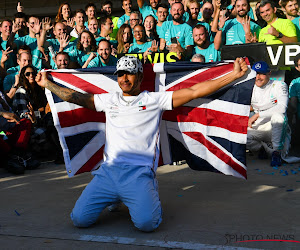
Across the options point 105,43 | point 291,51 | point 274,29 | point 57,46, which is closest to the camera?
point 291,51

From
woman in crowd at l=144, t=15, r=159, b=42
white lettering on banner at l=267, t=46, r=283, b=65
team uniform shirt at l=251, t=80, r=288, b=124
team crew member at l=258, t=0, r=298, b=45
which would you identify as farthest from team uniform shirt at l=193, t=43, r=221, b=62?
team uniform shirt at l=251, t=80, r=288, b=124

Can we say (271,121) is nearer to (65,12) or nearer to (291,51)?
(291,51)

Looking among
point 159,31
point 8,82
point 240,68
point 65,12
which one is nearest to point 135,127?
point 240,68

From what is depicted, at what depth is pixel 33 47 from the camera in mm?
9695

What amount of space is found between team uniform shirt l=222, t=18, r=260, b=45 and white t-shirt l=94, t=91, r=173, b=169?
14.9ft

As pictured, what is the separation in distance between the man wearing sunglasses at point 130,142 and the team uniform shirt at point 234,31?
4276 millimetres

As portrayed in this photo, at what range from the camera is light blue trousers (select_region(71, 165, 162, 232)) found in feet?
13.0

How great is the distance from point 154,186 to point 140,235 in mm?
547

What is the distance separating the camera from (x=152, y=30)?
30.7 ft

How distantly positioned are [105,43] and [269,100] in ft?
10.3

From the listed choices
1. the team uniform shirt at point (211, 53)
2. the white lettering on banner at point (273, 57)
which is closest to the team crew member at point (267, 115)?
the white lettering on banner at point (273, 57)

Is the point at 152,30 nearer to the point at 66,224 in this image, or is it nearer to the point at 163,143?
the point at 163,143

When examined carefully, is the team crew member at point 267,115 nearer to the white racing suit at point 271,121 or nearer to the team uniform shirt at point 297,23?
the white racing suit at point 271,121

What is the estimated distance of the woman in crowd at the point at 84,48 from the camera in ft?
29.2
